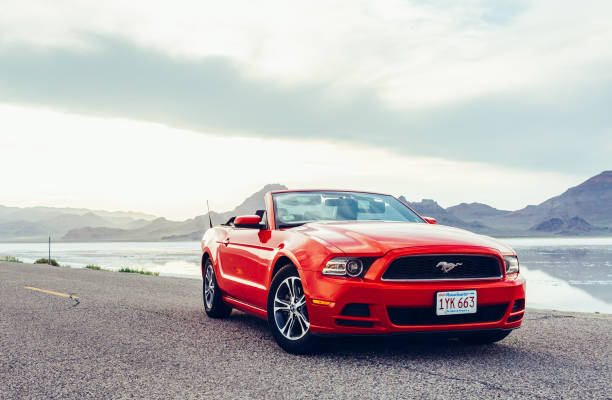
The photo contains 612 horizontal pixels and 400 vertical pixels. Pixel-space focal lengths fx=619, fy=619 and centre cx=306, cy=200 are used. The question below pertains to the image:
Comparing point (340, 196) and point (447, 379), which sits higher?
point (340, 196)

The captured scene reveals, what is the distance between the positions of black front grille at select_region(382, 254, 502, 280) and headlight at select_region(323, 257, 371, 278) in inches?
8.3

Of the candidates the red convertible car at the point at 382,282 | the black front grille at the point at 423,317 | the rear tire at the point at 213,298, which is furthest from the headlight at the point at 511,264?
the rear tire at the point at 213,298

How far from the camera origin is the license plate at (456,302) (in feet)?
15.6

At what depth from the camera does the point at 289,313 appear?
5.31 meters

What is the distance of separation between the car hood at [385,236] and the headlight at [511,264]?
2.6 inches

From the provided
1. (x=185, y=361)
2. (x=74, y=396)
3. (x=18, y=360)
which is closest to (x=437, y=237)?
(x=185, y=361)

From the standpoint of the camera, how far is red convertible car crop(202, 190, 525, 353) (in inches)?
187

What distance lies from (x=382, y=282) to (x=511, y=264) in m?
1.30

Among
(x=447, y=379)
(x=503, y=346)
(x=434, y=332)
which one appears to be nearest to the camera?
(x=447, y=379)

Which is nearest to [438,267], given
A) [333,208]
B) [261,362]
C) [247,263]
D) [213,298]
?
[261,362]

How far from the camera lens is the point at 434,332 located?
4.83 metres

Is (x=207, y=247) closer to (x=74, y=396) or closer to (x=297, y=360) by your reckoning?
(x=297, y=360)

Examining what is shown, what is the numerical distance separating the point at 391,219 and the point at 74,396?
139 inches

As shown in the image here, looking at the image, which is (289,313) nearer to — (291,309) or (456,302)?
(291,309)
